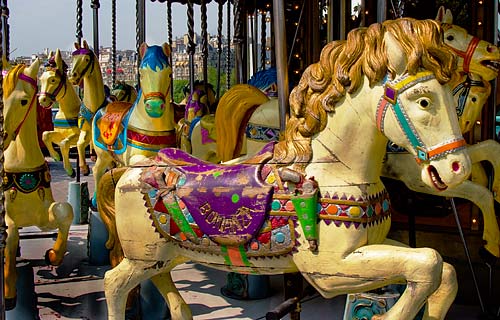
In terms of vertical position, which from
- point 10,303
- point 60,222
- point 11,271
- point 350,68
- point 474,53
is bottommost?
point 10,303

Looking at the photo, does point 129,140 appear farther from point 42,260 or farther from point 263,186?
point 263,186

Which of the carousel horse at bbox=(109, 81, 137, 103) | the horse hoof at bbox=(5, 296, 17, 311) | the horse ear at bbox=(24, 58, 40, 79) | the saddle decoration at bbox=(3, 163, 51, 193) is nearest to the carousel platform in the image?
the horse hoof at bbox=(5, 296, 17, 311)

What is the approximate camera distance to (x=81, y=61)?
16.9 ft

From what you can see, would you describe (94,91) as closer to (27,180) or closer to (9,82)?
(27,180)

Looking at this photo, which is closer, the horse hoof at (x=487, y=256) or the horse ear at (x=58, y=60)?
the horse hoof at (x=487, y=256)

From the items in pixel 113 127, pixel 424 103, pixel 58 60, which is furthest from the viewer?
pixel 58 60

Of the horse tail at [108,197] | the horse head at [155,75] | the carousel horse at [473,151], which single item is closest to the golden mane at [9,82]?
the horse head at [155,75]

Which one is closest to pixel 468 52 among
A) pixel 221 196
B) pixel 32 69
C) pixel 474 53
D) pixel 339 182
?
pixel 474 53

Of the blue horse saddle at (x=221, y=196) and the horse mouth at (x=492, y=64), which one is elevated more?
the horse mouth at (x=492, y=64)

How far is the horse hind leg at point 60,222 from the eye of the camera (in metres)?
3.94

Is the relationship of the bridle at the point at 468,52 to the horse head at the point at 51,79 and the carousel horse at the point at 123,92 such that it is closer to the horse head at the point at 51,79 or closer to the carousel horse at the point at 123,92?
the horse head at the point at 51,79

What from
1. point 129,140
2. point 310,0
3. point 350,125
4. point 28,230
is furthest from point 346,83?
point 28,230

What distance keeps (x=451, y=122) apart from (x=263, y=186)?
2.28 ft

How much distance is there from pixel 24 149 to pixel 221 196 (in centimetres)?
202
